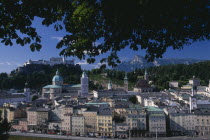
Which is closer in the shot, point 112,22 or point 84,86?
point 112,22

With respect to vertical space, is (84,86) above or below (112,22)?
below

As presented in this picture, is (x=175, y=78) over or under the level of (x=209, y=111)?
over

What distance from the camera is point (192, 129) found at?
34688 millimetres

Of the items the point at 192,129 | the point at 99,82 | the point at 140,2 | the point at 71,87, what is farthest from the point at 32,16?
the point at 99,82

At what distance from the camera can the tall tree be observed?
10.7ft

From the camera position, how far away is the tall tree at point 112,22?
3.27 metres

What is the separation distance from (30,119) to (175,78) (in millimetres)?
56639

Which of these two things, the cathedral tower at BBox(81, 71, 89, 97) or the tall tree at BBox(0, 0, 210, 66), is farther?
the cathedral tower at BBox(81, 71, 89, 97)

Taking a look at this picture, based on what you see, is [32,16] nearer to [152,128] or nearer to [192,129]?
[152,128]

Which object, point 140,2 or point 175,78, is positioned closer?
point 140,2

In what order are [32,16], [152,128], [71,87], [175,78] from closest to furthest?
[32,16] → [152,128] → [71,87] → [175,78]

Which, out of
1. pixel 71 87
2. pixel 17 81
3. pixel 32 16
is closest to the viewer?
pixel 32 16

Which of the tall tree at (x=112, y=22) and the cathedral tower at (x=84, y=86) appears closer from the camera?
the tall tree at (x=112, y=22)

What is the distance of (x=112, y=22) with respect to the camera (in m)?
3.79
